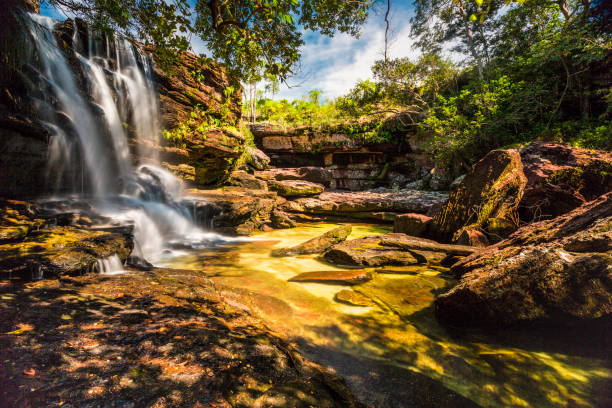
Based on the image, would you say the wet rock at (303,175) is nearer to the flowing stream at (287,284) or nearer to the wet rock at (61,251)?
the flowing stream at (287,284)

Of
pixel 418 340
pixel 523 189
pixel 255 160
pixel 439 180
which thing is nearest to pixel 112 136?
pixel 255 160

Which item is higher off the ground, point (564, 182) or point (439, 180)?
point (439, 180)

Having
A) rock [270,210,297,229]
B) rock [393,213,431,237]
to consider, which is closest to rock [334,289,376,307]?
rock [393,213,431,237]

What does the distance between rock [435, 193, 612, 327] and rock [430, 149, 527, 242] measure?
6.47 feet

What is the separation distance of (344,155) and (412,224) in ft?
35.6

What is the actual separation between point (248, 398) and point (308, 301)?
1.88 m

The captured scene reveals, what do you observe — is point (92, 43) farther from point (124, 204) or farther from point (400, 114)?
point (400, 114)

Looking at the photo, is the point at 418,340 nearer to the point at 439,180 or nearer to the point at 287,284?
Result: the point at 287,284

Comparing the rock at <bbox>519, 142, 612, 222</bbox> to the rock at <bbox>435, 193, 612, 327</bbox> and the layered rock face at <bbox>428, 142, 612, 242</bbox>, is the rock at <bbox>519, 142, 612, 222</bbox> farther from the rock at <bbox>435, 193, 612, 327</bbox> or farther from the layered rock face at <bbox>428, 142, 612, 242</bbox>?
the rock at <bbox>435, 193, 612, 327</bbox>

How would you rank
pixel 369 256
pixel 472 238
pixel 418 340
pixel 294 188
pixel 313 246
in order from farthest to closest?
pixel 294 188, pixel 313 246, pixel 472 238, pixel 369 256, pixel 418 340

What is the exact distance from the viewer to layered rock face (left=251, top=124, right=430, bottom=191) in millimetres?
15516

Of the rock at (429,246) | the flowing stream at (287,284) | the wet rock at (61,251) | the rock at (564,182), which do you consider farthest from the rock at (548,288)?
the wet rock at (61,251)

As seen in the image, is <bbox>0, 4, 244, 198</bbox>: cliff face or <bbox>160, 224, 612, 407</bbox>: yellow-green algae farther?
<bbox>0, 4, 244, 198</bbox>: cliff face

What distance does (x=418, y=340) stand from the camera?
2299 mm
